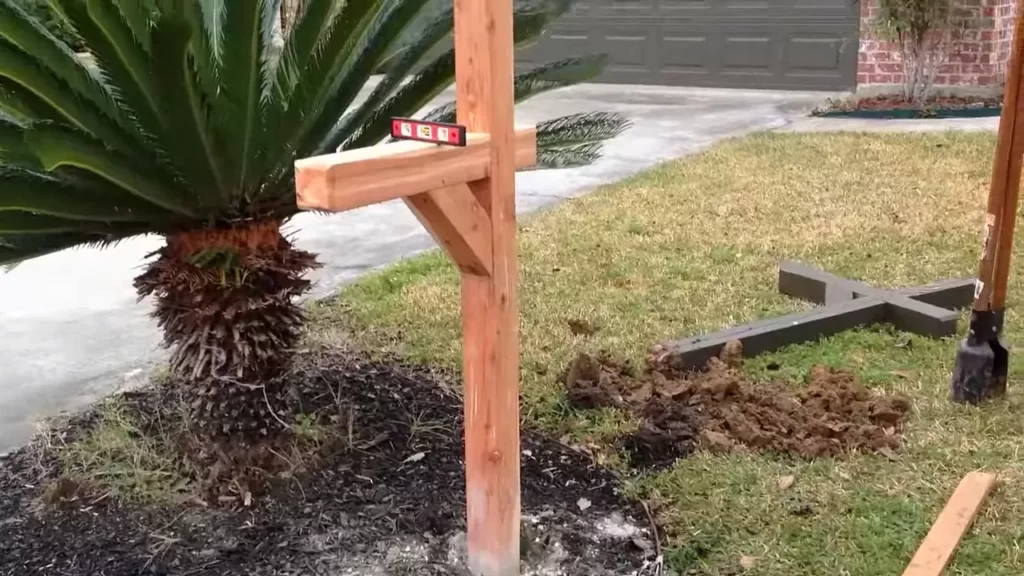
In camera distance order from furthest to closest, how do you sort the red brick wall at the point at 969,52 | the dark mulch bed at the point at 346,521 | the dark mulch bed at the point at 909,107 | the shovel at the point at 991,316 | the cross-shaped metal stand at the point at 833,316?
the red brick wall at the point at 969,52
the dark mulch bed at the point at 909,107
the cross-shaped metal stand at the point at 833,316
the shovel at the point at 991,316
the dark mulch bed at the point at 346,521

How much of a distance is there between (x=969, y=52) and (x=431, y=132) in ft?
32.9

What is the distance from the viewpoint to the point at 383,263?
6.17 m

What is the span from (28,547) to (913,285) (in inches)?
156

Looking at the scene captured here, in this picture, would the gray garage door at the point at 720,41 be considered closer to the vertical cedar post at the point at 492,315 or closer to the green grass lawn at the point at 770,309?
the green grass lawn at the point at 770,309

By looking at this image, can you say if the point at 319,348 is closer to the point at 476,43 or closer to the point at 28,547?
the point at 28,547

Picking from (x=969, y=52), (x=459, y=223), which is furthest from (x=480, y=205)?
(x=969, y=52)

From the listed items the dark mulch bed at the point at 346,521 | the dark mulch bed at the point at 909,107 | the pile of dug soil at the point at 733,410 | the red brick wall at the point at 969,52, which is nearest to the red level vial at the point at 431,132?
the dark mulch bed at the point at 346,521

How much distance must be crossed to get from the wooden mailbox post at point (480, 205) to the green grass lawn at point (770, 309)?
587mm

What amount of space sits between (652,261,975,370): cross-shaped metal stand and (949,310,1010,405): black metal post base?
2.08 ft

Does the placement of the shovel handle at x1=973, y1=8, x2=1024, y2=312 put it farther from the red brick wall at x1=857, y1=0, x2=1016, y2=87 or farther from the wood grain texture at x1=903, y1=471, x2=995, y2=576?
the red brick wall at x1=857, y1=0, x2=1016, y2=87

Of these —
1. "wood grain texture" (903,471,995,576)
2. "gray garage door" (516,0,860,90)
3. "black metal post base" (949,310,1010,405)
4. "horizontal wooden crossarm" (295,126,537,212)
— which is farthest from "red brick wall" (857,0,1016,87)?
"horizontal wooden crossarm" (295,126,537,212)

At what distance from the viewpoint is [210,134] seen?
101 inches

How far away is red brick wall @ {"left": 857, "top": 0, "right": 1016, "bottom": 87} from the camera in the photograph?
10383 mm

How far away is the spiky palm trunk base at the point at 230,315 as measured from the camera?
2.84m
